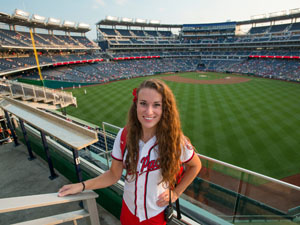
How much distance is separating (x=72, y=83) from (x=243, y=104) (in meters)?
29.0

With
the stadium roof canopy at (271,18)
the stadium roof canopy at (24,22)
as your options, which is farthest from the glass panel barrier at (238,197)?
the stadium roof canopy at (271,18)

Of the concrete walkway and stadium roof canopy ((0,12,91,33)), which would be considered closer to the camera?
the concrete walkway

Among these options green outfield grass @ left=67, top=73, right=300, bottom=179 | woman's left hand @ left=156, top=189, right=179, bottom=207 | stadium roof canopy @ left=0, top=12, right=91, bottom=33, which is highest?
stadium roof canopy @ left=0, top=12, right=91, bottom=33

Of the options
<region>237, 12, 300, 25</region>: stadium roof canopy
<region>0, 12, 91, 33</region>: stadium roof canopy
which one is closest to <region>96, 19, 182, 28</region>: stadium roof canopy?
<region>0, 12, 91, 33</region>: stadium roof canopy

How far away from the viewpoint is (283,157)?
1007 centimetres

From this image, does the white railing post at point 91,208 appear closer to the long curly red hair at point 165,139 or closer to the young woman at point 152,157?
the young woman at point 152,157

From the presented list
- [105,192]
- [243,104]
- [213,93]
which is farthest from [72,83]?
[105,192]

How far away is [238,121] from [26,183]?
52.4 ft

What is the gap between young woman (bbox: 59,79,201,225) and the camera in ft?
5.19

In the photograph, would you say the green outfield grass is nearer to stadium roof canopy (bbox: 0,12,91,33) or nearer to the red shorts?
the red shorts

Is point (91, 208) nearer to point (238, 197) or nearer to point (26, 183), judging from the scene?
point (238, 197)

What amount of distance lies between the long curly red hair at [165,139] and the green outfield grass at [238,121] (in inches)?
382

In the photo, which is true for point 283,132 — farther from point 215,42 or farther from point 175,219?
point 215,42

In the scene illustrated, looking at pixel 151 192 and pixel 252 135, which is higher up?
pixel 151 192
